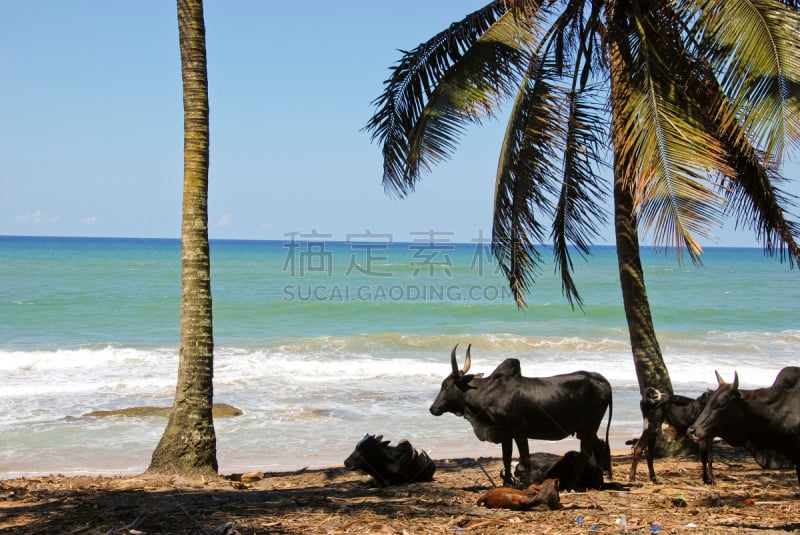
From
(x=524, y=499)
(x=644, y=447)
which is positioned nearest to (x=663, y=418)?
(x=644, y=447)

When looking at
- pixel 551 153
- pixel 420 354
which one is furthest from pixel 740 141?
pixel 420 354

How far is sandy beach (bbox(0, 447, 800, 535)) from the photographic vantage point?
6086mm

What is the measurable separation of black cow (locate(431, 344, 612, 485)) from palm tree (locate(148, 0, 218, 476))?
2.52 metres

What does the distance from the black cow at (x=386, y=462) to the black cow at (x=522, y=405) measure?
0.70m

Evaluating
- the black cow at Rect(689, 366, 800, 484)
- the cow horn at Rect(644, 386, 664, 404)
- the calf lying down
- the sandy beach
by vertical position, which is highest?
the black cow at Rect(689, 366, 800, 484)

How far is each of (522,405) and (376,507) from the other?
1682mm

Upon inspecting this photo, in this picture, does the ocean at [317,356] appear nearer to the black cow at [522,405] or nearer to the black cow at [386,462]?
the black cow at [522,405]

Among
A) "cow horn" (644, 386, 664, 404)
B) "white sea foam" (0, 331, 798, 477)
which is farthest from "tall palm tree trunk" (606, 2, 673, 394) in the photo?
"white sea foam" (0, 331, 798, 477)

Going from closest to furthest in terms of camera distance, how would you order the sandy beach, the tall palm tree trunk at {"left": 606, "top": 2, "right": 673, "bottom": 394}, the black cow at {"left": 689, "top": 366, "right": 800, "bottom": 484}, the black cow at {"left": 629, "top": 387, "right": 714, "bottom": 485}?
the sandy beach < the black cow at {"left": 689, "top": 366, "right": 800, "bottom": 484} < the black cow at {"left": 629, "top": 387, "right": 714, "bottom": 485} < the tall palm tree trunk at {"left": 606, "top": 2, "right": 673, "bottom": 394}

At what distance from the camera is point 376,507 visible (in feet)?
22.3

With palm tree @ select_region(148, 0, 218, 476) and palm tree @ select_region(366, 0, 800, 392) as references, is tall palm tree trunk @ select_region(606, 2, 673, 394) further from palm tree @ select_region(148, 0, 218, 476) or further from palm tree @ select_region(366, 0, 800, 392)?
palm tree @ select_region(148, 0, 218, 476)

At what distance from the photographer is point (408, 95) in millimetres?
10359

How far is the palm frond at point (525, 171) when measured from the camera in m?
9.19

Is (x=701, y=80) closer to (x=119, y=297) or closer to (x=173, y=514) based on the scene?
(x=173, y=514)
